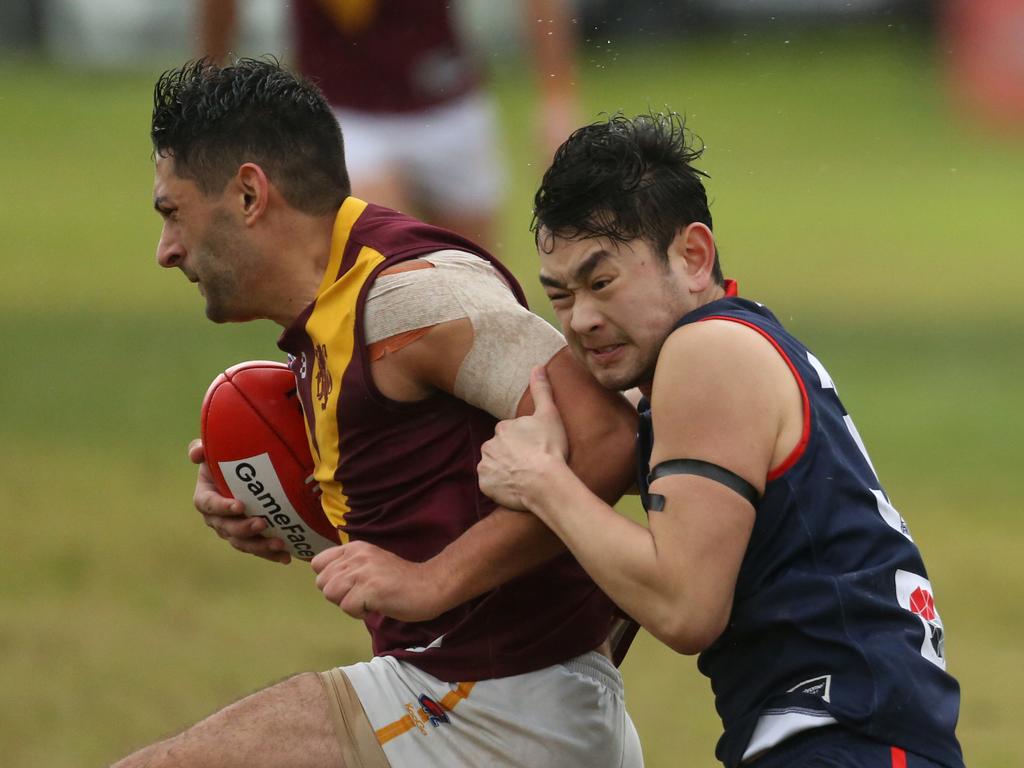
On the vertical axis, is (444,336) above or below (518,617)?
above

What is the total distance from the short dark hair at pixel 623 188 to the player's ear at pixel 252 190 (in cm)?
64

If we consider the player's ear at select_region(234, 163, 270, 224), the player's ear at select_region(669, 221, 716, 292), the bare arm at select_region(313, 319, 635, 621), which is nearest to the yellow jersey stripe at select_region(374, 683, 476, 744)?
the bare arm at select_region(313, 319, 635, 621)

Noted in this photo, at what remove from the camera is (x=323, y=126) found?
3.90 metres

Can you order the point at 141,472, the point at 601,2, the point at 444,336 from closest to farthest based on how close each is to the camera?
1. the point at 444,336
2. the point at 141,472
3. the point at 601,2

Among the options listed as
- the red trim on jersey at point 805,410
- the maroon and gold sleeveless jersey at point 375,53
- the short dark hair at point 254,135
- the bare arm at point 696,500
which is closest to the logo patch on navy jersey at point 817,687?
the bare arm at point 696,500

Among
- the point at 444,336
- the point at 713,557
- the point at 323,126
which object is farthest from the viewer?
the point at 323,126

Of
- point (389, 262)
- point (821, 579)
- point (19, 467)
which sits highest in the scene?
point (389, 262)

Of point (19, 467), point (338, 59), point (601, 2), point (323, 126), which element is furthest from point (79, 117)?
point (323, 126)

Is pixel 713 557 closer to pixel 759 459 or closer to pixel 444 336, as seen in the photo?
pixel 759 459

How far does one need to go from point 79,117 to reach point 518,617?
25.1m

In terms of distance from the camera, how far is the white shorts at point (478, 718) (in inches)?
145

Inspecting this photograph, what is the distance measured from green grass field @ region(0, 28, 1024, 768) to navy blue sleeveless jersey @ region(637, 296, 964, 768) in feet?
7.97

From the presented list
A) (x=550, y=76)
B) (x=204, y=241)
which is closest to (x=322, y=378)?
(x=204, y=241)

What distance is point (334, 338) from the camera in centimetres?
369
